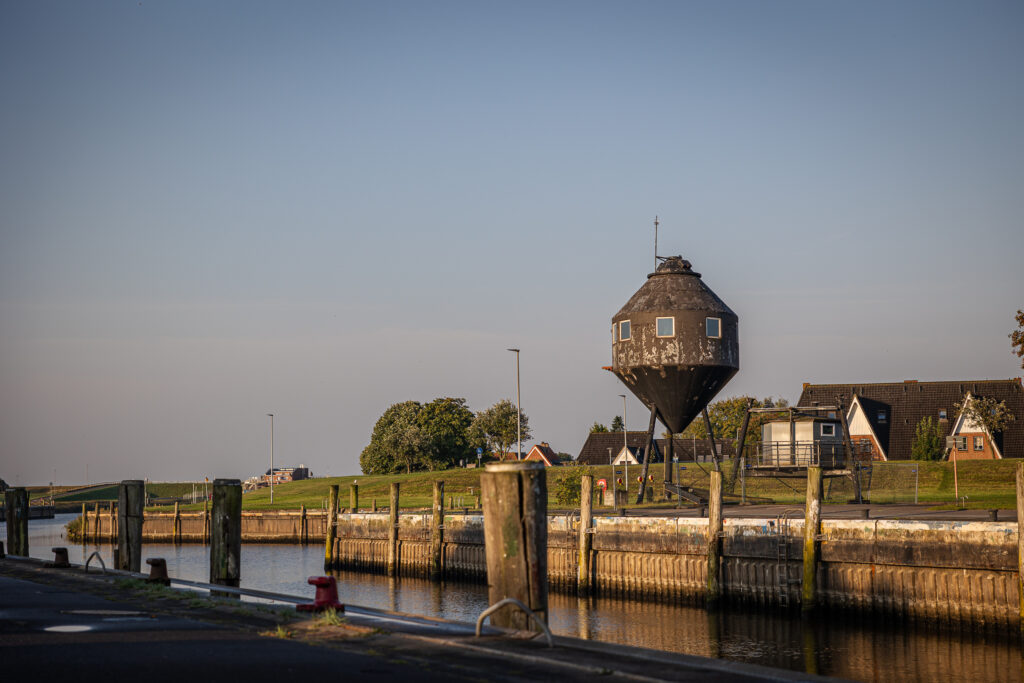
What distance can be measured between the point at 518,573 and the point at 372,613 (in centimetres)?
240

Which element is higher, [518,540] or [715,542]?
[518,540]

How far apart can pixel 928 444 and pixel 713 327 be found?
129 ft

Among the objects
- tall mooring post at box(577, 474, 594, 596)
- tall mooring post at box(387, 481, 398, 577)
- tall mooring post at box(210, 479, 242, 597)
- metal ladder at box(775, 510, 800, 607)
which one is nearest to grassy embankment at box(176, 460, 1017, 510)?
tall mooring post at box(387, 481, 398, 577)

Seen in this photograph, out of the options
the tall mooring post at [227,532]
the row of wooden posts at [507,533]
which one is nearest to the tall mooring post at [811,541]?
the row of wooden posts at [507,533]

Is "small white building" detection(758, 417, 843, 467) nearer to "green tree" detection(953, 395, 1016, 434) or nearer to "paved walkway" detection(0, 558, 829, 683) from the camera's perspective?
"green tree" detection(953, 395, 1016, 434)

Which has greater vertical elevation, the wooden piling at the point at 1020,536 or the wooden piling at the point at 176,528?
the wooden piling at the point at 1020,536

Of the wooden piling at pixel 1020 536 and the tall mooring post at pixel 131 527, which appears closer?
the wooden piling at pixel 1020 536

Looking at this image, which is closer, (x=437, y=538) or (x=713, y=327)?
(x=437, y=538)

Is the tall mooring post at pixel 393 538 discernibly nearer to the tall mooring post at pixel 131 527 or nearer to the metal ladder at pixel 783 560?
the tall mooring post at pixel 131 527

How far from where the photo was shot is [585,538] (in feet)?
108

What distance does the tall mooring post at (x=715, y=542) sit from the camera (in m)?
27.8

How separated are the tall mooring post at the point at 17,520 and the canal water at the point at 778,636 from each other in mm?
9887

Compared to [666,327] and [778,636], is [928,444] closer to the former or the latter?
[666,327]

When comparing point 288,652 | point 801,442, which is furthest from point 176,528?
point 288,652
